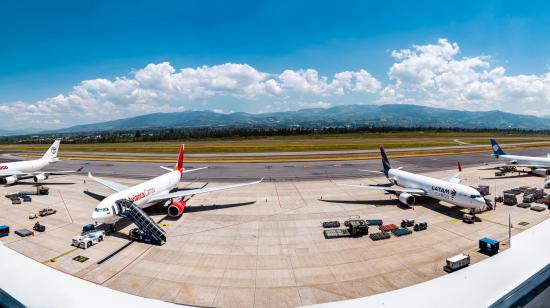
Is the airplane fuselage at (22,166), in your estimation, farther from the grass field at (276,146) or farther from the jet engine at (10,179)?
the grass field at (276,146)

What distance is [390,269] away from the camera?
1989cm

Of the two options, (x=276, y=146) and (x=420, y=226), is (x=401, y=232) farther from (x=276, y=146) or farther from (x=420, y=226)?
(x=276, y=146)

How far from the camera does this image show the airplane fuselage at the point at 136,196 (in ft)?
84.7

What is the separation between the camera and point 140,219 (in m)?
26.2

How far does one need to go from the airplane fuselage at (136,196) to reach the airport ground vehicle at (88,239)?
Answer: 1.41 metres

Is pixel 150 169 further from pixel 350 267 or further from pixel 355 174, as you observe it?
pixel 350 267

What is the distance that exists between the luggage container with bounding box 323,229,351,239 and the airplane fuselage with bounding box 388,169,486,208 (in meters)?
15.0

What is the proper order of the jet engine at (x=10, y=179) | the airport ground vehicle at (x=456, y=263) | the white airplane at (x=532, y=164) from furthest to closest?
the white airplane at (x=532, y=164), the jet engine at (x=10, y=179), the airport ground vehicle at (x=456, y=263)

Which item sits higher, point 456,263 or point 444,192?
point 444,192

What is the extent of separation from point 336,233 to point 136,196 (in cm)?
2208

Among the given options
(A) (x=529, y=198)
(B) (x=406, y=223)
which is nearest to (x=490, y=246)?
(B) (x=406, y=223)

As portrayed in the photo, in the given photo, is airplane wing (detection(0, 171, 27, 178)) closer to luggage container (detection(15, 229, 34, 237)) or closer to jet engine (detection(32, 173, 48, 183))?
jet engine (detection(32, 173, 48, 183))

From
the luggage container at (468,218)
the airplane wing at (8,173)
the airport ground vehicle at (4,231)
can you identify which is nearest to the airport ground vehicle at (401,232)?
the luggage container at (468,218)

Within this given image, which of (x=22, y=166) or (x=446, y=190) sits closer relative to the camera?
(x=446, y=190)
